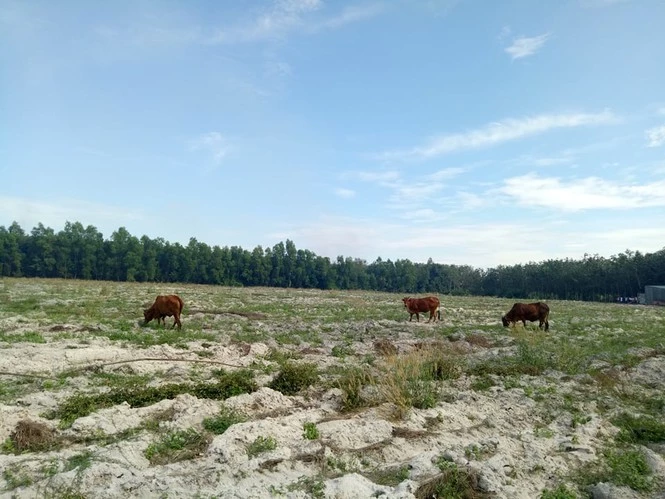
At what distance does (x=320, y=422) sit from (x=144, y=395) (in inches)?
143

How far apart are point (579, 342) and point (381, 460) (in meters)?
15.5

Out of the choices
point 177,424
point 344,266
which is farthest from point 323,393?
point 344,266

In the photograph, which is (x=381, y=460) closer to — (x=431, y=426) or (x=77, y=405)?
(x=431, y=426)

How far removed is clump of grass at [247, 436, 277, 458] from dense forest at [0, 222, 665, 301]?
3784 inches

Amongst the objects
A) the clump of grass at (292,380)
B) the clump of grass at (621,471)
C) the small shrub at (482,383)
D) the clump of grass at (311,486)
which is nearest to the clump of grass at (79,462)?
the clump of grass at (311,486)

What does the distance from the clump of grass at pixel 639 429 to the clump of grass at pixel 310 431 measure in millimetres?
5820

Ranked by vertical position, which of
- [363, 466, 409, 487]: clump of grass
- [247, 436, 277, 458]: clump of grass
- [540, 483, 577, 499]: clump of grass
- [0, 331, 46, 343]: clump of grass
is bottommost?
[540, 483, 577, 499]: clump of grass

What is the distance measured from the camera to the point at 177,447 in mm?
7617

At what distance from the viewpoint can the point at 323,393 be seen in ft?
36.0

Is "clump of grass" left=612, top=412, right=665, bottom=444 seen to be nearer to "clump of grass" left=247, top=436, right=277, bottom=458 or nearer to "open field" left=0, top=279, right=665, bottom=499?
"open field" left=0, top=279, right=665, bottom=499

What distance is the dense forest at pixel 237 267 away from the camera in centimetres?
9575

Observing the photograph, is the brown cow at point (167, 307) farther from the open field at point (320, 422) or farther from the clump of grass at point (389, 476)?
the clump of grass at point (389, 476)

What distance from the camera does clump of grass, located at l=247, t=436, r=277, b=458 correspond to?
7.54 metres

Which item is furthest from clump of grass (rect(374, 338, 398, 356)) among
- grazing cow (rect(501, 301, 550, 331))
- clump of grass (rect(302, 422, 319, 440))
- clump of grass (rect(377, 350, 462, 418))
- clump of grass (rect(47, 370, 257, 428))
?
grazing cow (rect(501, 301, 550, 331))
